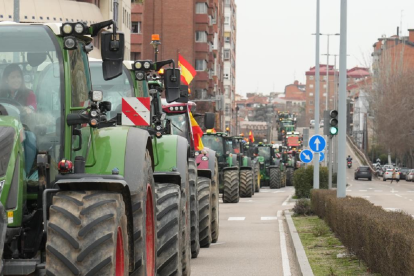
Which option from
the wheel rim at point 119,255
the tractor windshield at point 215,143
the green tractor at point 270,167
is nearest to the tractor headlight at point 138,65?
the wheel rim at point 119,255

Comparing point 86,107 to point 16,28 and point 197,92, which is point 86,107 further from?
point 197,92

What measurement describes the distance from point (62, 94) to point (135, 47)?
78.3 meters

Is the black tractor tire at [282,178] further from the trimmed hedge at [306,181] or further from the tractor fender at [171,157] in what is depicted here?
the tractor fender at [171,157]

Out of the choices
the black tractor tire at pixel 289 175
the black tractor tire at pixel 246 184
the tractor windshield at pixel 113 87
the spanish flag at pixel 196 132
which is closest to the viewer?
the tractor windshield at pixel 113 87

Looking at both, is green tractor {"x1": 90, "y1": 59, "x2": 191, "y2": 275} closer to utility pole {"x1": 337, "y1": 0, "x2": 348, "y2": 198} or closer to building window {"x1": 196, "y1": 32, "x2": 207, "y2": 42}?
utility pole {"x1": 337, "y1": 0, "x2": 348, "y2": 198}

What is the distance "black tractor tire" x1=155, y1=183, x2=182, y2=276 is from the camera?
10.7 meters

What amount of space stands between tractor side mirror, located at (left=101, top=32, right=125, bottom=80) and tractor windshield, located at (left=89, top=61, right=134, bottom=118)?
14.2ft

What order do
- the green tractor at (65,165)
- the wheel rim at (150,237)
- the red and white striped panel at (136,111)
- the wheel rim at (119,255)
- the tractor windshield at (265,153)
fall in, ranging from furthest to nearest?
the tractor windshield at (265,153) < the red and white striped panel at (136,111) < the wheel rim at (150,237) < the wheel rim at (119,255) < the green tractor at (65,165)

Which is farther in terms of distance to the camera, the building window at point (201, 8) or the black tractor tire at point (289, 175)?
the building window at point (201, 8)

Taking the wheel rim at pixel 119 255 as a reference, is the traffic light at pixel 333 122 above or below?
above

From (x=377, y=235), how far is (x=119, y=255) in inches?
222

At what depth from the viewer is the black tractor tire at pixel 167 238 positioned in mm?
10688

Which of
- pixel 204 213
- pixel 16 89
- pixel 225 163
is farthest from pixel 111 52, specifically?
pixel 225 163

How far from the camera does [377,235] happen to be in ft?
41.5
